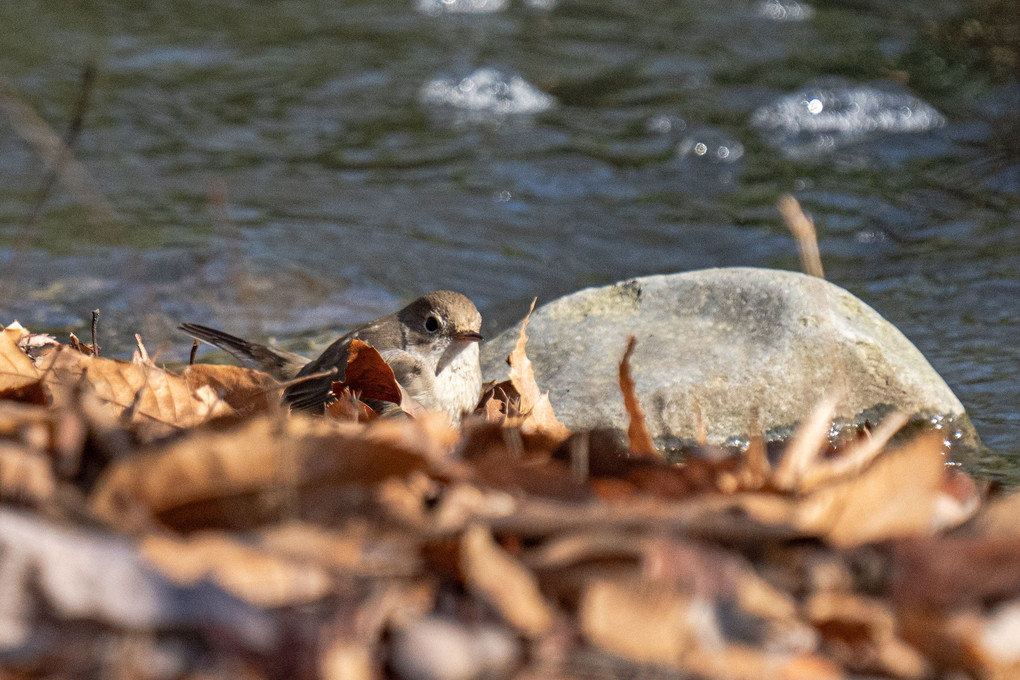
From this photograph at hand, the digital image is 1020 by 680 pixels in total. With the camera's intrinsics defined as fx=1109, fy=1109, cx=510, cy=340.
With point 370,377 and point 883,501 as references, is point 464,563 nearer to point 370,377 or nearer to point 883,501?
point 883,501

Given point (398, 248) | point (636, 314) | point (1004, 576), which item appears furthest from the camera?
point (398, 248)

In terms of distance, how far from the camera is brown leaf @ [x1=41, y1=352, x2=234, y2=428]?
250 centimetres

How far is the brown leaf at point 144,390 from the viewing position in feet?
8.20

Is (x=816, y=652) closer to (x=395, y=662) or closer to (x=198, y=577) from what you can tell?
(x=395, y=662)

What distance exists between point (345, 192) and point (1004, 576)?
27.3 feet

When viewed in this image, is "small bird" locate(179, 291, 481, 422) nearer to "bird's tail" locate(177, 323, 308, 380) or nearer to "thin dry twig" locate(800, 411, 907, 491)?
"bird's tail" locate(177, 323, 308, 380)

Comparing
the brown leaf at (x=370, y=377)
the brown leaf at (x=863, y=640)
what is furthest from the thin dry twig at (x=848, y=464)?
the brown leaf at (x=370, y=377)

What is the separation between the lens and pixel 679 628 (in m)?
1.61

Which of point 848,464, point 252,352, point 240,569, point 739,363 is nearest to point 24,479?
point 240,569

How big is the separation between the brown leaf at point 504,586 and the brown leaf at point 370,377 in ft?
5.48

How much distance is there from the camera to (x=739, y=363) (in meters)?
4.94

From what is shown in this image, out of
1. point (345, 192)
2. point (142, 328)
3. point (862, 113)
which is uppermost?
point (862, 113)

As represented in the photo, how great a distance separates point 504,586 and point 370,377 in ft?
6.01

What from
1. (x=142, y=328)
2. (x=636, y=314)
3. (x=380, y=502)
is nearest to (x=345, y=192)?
(x=142, y=328)
